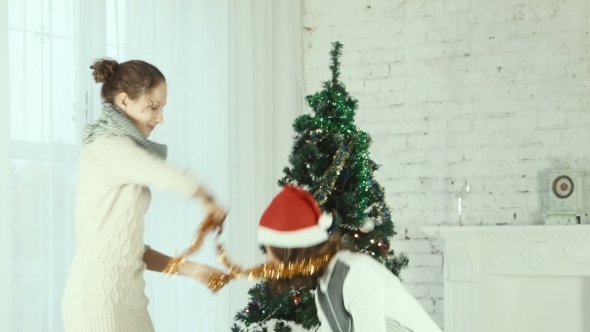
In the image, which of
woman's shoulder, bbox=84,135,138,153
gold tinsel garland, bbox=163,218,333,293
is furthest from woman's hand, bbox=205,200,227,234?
woman's shoulder, bbox=84,135,138,153

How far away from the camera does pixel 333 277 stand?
2305 mm

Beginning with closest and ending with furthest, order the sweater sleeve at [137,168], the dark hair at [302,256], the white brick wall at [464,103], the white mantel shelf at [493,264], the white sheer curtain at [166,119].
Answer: the sweater sleeve at [137,168], the dark hair at [302,256], the white sheer curtain at [166,119], the white mantel shelf at [493,264], the white brick wall at [464,103]

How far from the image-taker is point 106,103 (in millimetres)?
2242

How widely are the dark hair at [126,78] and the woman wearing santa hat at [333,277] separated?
1.46ft

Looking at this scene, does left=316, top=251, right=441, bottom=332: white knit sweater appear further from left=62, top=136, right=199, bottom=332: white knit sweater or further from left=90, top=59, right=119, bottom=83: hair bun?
left=90, top=59, right=119, bottom=83: hair bun

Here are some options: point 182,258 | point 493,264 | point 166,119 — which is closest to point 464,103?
point 493,264

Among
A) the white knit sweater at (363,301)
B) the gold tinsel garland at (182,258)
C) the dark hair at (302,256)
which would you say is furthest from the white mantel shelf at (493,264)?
the gold tinsel garland at (182,258)

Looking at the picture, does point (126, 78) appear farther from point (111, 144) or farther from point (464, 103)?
point (464, 103)

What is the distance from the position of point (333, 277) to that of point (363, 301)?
0.11 metres

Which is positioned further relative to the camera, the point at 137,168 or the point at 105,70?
the point at 105,70

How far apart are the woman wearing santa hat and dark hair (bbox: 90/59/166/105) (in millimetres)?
445

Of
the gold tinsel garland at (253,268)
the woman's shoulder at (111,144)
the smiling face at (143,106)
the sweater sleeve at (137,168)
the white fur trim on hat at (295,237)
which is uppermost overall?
the smiling face at (143,106)

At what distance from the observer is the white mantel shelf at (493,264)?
4.64 metres

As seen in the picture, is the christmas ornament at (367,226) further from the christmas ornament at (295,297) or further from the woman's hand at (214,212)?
the woman's hand at (214,212)
